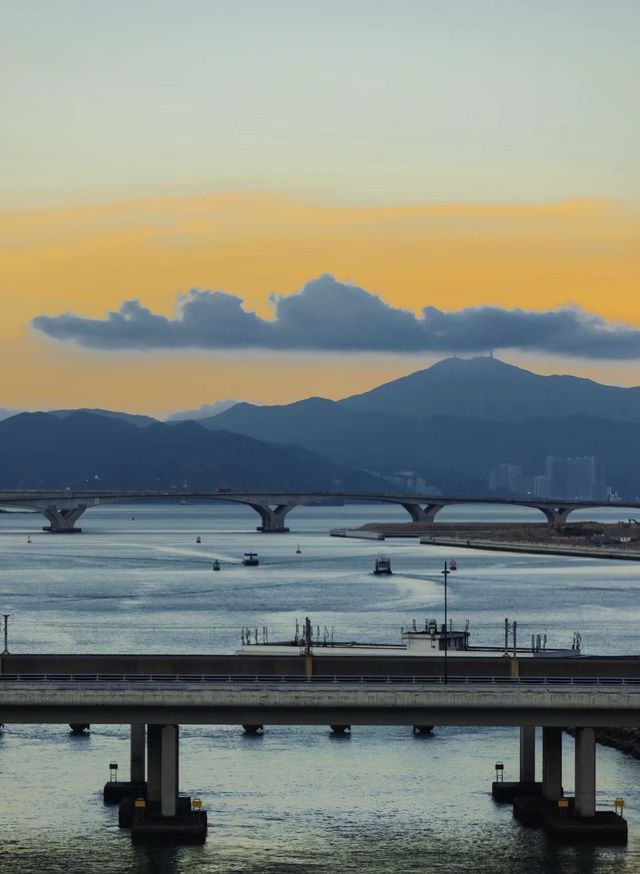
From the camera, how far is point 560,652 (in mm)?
94875

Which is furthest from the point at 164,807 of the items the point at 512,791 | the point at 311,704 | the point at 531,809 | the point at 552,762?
the point at 512,791

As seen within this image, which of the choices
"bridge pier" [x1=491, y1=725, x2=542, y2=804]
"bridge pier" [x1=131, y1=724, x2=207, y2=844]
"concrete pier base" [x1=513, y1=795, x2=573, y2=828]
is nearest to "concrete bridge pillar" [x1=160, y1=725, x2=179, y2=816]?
"bridge pier" [x1=131, y1=724, x2=207, y2=844]

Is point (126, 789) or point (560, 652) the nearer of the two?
point (126, 789)

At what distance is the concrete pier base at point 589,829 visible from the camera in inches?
2228

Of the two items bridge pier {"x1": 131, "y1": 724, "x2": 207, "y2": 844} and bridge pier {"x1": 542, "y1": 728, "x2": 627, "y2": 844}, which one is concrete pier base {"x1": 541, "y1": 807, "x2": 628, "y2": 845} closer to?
bridge pier {"x1": 542, "y1": 728, "x2": 627, "y2": 844}

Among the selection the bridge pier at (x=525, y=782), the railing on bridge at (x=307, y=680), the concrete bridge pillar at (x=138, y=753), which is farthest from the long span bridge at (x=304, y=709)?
the bridge pier at (x=525, y=782)

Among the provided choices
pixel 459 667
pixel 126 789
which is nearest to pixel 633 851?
pixel 459 667

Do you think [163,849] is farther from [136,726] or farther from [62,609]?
[62,609]

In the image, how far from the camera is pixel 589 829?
56.9 metres

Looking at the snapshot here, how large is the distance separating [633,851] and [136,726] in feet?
58.7

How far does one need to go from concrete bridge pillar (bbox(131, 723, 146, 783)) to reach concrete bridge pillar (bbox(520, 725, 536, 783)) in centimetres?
1386

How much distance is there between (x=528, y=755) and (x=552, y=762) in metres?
4.42

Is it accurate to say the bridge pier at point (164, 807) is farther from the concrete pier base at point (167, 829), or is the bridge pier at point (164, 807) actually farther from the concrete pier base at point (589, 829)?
the concrete pier base at point (589, 829)

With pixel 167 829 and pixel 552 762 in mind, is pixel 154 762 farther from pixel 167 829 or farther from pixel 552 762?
pixel 552 762
